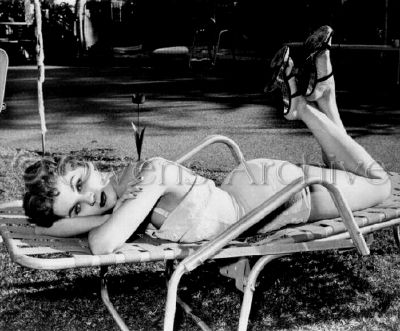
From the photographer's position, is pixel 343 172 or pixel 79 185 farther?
pixel 343 172

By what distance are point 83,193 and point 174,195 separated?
14.1 inches

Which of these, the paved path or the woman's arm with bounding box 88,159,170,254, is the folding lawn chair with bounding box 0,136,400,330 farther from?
the paved path

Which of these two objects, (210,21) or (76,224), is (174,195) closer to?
(76,224)

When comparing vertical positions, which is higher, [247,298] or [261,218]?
[261,218]

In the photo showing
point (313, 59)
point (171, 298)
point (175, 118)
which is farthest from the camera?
point (175, 118)

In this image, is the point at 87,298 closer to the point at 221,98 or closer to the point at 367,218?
the point at 367,218

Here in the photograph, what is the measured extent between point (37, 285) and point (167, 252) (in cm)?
139

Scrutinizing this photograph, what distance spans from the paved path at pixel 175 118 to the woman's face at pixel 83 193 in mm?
3399

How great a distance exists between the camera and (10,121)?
318 inches

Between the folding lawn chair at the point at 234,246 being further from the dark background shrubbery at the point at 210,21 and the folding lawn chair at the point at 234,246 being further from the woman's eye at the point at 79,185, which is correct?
the dark background shrubbery at the point at 210,21

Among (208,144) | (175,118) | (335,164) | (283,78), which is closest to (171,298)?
(208,144)

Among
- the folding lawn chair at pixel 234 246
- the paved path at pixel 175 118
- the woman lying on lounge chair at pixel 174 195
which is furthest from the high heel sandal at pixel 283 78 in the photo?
the paved path at pixel 175 118

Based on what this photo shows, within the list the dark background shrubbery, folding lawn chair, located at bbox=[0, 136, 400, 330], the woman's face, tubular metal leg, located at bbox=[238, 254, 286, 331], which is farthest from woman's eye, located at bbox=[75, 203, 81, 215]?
the dark background shrubbery

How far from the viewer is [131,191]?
2.32m
